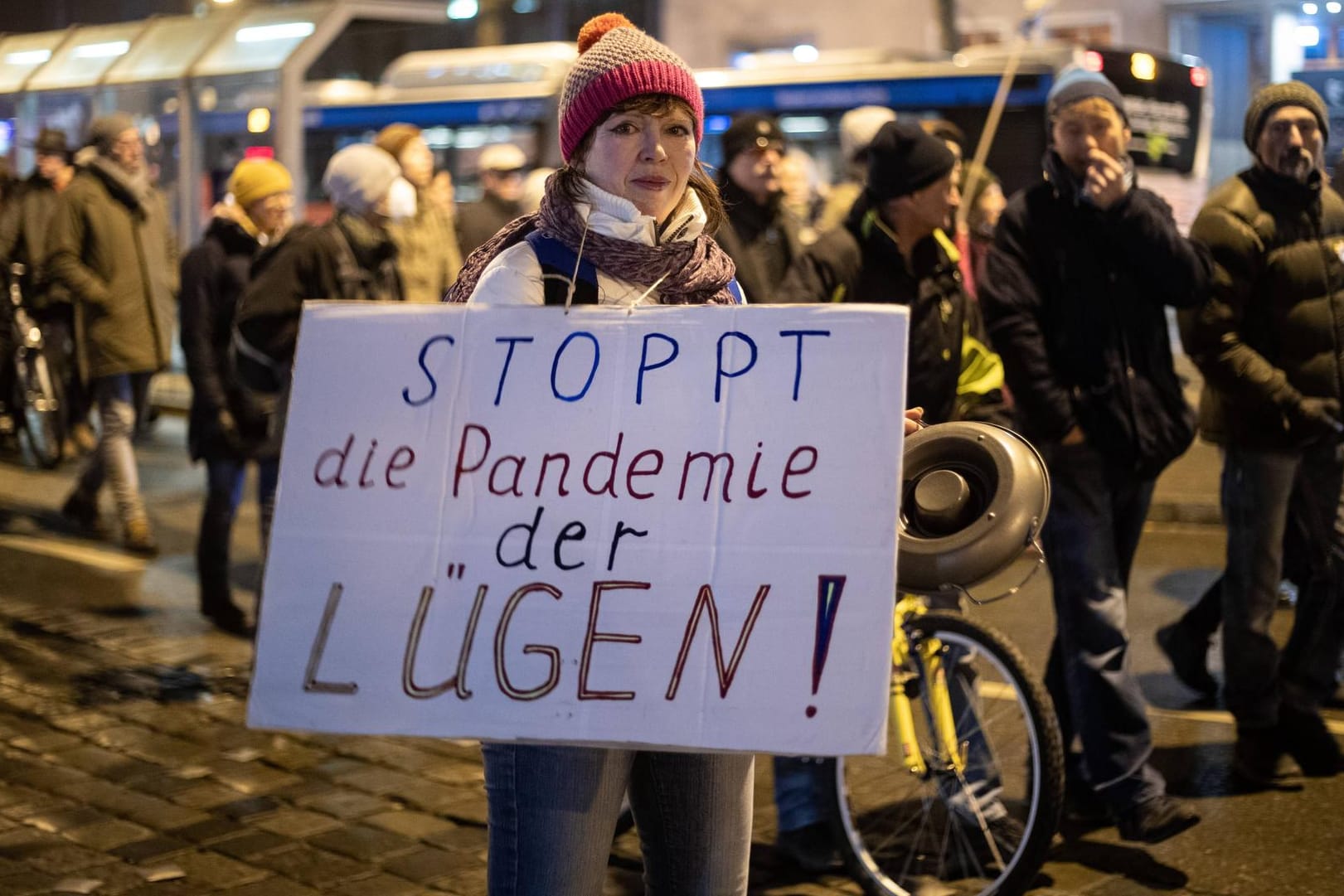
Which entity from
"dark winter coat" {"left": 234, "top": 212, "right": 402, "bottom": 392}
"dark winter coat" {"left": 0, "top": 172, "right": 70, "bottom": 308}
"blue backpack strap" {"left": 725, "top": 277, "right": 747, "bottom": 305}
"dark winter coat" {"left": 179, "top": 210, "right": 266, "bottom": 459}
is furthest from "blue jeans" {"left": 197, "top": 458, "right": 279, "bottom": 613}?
"blue backpack strap" {"left": 725, "top": 277, "right": 747, "bottom": 305}

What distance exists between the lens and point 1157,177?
14930 mm

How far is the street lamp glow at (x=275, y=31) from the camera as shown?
13906 millimetres

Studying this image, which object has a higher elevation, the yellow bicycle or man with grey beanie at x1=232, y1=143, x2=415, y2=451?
man with grey beanie at x1=232, y1=143, x2=415, y2=451

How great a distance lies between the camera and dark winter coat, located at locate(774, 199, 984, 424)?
479 centimetres

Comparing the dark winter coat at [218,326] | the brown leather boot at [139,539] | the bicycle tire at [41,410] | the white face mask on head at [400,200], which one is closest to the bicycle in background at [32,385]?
the bicycle tire at [41,410]

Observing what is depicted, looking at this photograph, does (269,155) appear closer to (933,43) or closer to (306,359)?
(306,359)

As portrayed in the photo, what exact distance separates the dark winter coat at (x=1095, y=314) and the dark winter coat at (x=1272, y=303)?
50 cm

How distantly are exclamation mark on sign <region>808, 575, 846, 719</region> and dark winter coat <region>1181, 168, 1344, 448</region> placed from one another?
129 inches

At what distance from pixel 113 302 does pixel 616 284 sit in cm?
742

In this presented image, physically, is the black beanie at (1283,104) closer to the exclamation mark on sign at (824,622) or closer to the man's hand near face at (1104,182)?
the man's hand near face at (1104,182)

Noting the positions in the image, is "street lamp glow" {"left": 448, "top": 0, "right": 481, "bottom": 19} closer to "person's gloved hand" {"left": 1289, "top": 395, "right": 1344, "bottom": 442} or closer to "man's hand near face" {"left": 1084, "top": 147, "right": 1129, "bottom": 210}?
"person's gloved hand" {"left": 1289, "top": 395, "right": 1344, "bottom": 442}

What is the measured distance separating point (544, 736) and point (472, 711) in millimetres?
113

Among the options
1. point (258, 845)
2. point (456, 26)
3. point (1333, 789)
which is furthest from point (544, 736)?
point (456, 26)

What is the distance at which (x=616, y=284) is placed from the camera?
9.36ft
